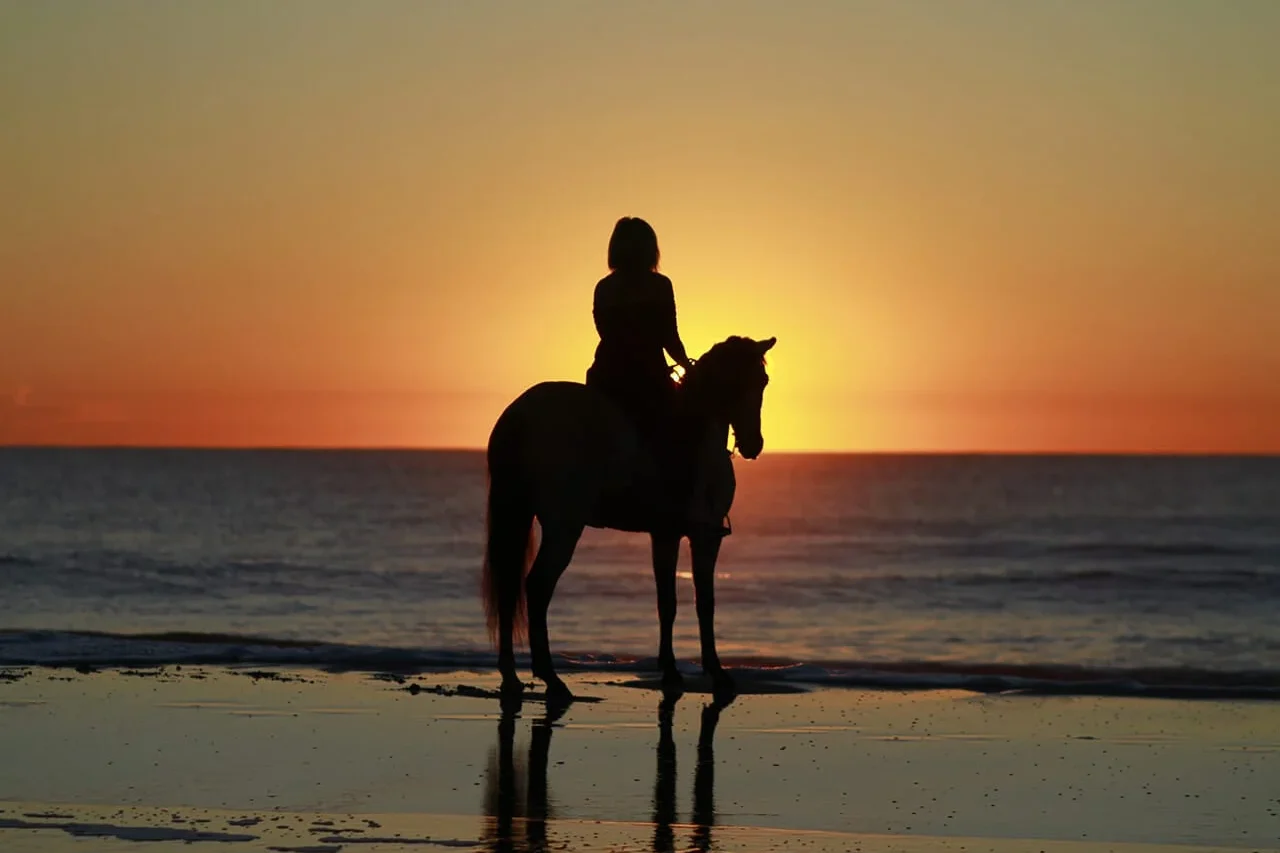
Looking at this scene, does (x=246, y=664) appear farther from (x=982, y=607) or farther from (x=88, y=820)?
(x=982, y=607)

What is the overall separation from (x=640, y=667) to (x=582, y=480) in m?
2.97

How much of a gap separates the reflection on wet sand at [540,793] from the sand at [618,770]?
0.8 inches

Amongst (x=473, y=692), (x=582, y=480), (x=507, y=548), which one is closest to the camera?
(x=582, y=480)

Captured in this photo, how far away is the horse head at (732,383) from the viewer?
8.73 meters

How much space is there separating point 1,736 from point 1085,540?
42.0 m

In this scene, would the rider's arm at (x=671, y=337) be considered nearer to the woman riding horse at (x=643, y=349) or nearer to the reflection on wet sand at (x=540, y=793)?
the woman riding horse at (x=643, y=349)

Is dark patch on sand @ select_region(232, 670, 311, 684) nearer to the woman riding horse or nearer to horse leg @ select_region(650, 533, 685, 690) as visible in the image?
horse leg @ select_region(650, 533, 685, 690)

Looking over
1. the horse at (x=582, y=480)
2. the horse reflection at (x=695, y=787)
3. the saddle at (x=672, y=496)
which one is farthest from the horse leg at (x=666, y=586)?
the horse reflection at (x=695, y=787)

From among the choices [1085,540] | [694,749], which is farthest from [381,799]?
[1085,540]

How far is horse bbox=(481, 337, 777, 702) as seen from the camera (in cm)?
854

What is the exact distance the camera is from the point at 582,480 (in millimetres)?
8555

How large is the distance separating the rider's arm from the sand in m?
1.93

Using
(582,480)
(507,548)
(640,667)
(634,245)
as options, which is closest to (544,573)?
(507,548)

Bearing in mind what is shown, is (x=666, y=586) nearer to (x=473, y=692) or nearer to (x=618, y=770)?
(x=473, y=692)
